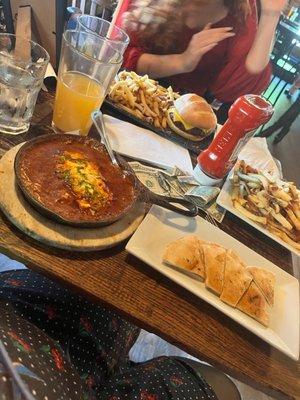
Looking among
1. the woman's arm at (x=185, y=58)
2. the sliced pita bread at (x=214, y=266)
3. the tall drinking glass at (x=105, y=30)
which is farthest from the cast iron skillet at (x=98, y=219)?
the woman's arm at (x=185, y=58)

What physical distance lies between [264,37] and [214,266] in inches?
77.6

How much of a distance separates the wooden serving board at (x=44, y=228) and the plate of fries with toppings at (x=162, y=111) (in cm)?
61

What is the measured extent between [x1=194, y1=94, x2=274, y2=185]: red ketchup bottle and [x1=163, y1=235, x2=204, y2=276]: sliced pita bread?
360mm

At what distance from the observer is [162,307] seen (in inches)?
31.3

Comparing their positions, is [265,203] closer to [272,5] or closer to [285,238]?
[285,238]

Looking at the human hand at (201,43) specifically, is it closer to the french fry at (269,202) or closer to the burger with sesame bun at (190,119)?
the burger with sesame bun at (190,119)

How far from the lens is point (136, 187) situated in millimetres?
930

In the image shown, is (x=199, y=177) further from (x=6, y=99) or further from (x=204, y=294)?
(x=6, y=99)

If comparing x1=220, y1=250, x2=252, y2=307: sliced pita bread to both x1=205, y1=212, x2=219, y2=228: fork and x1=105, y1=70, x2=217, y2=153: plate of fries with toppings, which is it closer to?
x1=205, y1=212, x2=219, y2=228: fork

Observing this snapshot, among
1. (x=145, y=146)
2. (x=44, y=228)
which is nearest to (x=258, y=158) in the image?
(x=145, y=146)

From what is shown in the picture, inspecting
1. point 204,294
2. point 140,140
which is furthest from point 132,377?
point 140,140

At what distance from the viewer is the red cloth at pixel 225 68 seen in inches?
86.0

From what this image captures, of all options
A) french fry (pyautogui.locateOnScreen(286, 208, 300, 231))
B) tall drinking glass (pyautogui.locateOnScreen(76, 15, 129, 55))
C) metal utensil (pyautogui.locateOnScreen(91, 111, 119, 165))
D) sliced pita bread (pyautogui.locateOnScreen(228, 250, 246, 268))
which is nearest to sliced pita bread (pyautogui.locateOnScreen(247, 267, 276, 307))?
sliced pita bread (pyautogui.locateOnScreen(228, 250, 246, 268))

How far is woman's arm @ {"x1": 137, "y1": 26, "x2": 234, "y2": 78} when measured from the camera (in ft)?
7.18
